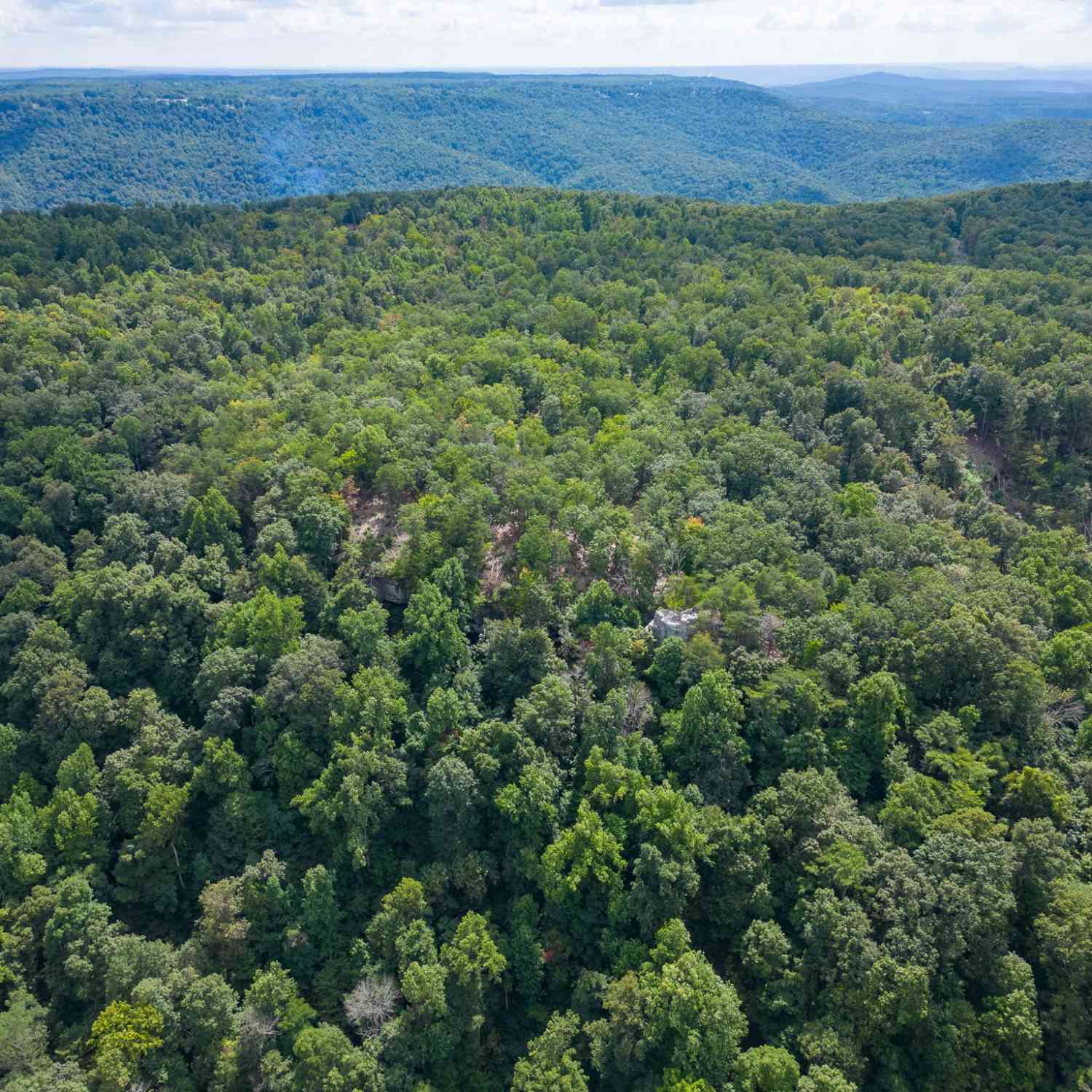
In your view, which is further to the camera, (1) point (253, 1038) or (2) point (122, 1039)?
(1) point (253, 1038)

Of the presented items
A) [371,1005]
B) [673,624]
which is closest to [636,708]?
[673,624]

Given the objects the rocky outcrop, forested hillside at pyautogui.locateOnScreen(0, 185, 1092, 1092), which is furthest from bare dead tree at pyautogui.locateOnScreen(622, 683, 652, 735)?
the rocky outcrop

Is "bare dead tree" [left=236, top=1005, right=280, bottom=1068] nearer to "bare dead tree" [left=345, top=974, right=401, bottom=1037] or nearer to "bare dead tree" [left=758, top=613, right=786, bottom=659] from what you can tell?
"bare dead tree" [left=345, top=974, right=401, bottom=1037]

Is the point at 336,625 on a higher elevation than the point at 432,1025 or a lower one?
higher

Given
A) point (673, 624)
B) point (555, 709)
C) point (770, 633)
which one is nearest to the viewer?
point (555, 709)

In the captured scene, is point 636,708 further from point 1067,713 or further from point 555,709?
point 1067,713

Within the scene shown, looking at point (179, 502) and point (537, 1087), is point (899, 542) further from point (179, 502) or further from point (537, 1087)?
point (179, 502)

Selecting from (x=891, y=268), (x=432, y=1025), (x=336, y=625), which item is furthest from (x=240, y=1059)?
(x=891, y=268)

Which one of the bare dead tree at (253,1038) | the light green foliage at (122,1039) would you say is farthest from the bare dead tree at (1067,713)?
the light green foliage at (122,1039)

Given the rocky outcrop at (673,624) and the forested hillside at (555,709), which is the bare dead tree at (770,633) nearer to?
the forested hillside at (555,709)
